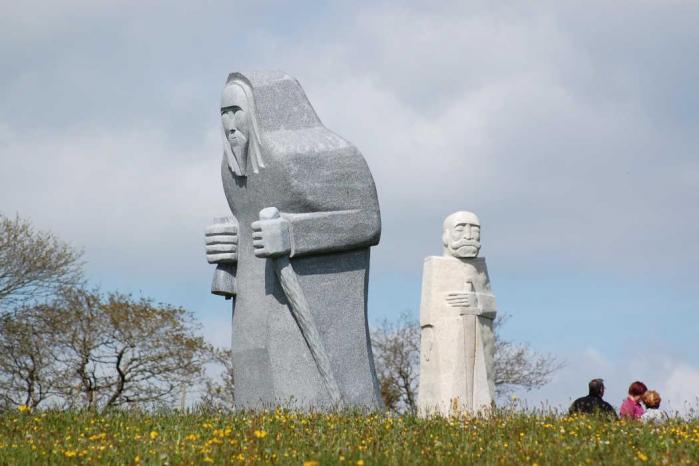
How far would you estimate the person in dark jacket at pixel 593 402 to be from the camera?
14312mm

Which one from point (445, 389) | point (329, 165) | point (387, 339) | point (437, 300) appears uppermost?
point (387, 339)

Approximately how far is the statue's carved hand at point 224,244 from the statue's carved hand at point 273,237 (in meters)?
1.08

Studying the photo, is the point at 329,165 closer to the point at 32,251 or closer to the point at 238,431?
the point at 238,431

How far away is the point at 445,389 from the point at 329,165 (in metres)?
3.48

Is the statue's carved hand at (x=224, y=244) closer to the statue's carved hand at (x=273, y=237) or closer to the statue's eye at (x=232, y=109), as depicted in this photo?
the statue's carved hand at (x=273, y=237)

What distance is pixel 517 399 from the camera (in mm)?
13555

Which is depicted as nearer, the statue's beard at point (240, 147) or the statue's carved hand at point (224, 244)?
the statue's beard at point (240, 147)

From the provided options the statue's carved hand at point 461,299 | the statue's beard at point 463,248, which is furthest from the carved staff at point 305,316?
the statue's beard at point 463,248

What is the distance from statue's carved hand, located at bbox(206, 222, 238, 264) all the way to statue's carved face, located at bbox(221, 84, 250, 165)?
0.94m

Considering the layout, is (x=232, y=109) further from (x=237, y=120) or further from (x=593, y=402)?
(x=593, y=402)

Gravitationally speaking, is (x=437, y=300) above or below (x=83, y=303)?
below

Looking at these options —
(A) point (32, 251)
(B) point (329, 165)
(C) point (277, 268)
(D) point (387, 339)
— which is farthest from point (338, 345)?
(D) point (387, 339)

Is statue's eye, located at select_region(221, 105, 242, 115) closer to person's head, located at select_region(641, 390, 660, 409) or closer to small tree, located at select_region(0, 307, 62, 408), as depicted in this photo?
person's head, located at select_region(641, 390, 660, 409)

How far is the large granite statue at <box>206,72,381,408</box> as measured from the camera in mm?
15195
